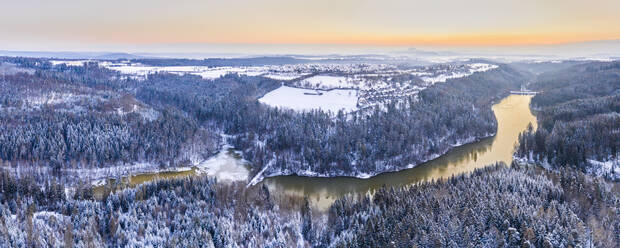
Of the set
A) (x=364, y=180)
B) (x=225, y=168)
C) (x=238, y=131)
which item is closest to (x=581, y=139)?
(x=364, y=180)

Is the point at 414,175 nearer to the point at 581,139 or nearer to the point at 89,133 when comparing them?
the point at 581,139

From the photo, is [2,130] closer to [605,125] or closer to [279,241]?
[279,241]

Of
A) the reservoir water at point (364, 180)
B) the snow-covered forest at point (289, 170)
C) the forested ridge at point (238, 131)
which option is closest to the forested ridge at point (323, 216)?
the snow-covered forest at point (289, 170)

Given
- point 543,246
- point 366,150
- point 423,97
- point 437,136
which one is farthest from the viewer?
point 423,97

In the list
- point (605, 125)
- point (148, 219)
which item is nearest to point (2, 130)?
point (148, 219)

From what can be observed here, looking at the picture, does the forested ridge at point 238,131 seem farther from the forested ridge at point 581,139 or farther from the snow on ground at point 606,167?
the snow on ground at point 606,167

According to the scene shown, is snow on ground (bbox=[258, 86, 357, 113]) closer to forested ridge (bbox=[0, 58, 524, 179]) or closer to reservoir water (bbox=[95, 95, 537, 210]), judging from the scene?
forested ridge (bbox=[0, 58, 524, 179])

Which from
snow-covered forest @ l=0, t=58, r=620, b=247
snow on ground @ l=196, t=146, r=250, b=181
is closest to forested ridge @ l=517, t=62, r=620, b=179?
snow-covered forest @ l=0, t=58, r=620, b=247
